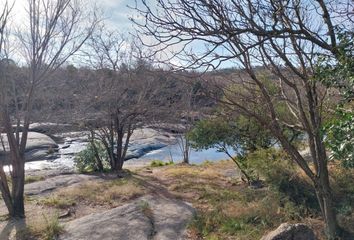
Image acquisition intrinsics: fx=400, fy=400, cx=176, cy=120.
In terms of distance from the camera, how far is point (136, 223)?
6.69 meters

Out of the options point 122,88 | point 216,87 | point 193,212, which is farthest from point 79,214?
point 122,88

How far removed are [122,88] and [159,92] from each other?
4.19 ft

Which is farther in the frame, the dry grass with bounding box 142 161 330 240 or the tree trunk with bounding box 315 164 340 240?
the dry grass with bounding box 142 161 330 240

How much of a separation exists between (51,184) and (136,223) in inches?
193

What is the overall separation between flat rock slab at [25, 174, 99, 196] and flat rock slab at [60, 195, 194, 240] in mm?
3293

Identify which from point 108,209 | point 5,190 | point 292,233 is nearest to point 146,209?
point 108,209

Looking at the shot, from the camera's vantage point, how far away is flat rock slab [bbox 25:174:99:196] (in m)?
10.1

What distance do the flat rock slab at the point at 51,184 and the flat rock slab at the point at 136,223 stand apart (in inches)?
130

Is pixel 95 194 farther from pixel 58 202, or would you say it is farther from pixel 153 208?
pixel 153 208

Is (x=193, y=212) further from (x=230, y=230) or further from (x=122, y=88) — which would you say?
(x=122, y=88)

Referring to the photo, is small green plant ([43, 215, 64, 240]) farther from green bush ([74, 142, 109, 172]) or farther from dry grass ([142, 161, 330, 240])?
green bush ([74, 142, 109, 172])

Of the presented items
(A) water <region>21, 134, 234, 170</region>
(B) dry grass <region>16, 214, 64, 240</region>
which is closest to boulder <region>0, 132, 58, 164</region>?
(A) water <region>21, 134, 234, 170</region>

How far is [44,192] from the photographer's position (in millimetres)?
9977

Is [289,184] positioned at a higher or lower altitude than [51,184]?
higher
